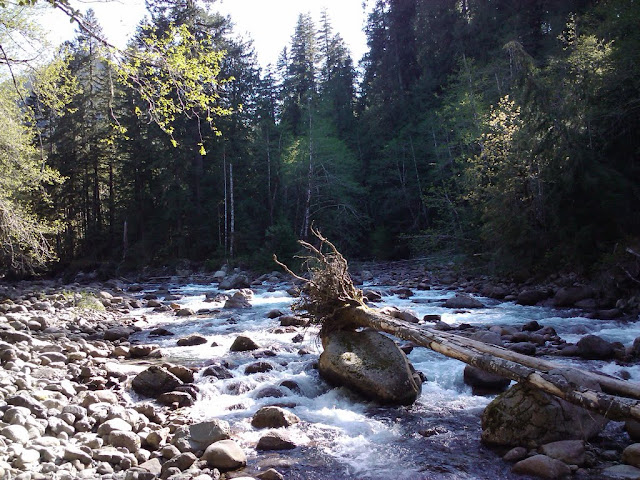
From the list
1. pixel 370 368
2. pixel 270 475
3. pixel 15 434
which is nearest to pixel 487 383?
pixel 370 368

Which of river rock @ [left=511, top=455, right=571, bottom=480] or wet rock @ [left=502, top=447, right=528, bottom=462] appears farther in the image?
wet rock @ [left=502, top=447, right=528, bottom=462]

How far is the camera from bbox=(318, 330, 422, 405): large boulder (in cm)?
582

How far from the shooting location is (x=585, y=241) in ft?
40.0

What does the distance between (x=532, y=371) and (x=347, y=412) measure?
2.13m

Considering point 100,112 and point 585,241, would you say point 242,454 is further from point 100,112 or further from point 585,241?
point 100,112

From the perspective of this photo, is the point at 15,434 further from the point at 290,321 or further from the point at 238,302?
the point at 238,302

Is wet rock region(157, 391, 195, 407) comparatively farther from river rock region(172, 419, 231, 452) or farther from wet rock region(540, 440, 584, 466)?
wet rock region(540, 440, 584, 466)

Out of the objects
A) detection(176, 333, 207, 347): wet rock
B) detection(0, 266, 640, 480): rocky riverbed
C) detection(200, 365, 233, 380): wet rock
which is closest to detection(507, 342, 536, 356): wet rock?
detection(0, 266, 640, 480): rocky riverbed

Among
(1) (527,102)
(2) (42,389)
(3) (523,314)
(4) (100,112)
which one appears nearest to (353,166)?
(4) (100,112)

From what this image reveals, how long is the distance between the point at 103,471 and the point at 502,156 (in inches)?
600

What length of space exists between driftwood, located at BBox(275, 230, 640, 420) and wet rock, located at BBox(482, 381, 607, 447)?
24cm

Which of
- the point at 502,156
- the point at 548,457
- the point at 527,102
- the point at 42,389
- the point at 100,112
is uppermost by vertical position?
the point at 100,112

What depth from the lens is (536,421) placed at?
14.8 feet

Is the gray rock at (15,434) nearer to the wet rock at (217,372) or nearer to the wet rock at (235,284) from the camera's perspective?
the wet rock at (217,372)
